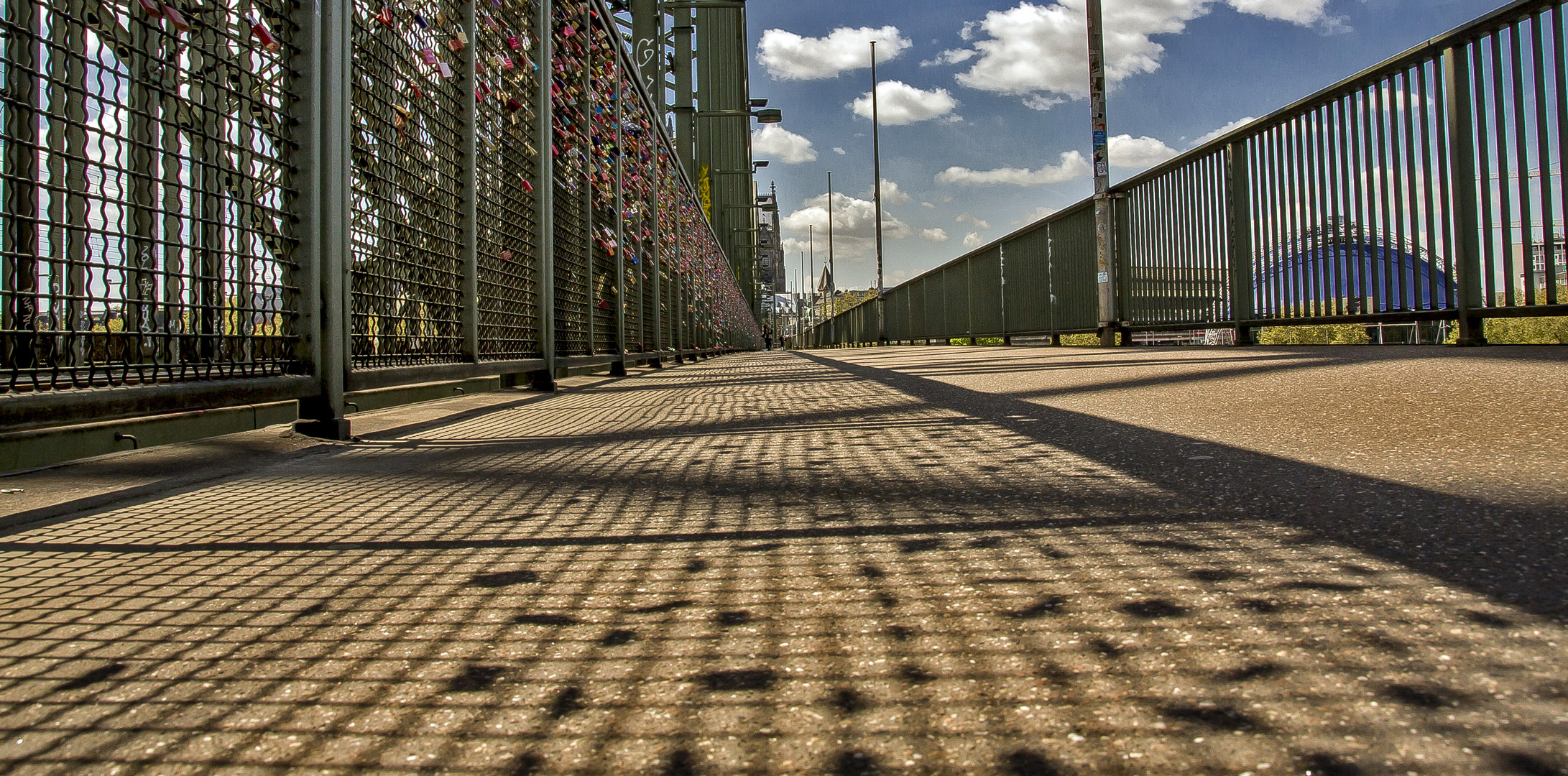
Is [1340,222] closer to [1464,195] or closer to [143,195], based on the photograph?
[1464,195]

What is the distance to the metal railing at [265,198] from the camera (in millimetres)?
1957

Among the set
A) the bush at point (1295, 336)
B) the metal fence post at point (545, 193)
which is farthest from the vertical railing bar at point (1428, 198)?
the metal fence post at point (545, 193)

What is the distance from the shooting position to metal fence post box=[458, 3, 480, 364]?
4082mm

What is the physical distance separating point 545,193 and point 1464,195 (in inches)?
242

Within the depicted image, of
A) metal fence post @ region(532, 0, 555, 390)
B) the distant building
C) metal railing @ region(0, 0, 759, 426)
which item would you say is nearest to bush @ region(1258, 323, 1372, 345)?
the distant building

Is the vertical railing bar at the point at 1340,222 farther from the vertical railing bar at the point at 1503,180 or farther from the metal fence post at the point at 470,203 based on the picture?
the metal fence post at the point at 470,203

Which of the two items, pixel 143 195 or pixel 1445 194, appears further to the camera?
pixel 1445 194

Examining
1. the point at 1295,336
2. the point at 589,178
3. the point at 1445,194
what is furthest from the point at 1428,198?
the point at 589,178

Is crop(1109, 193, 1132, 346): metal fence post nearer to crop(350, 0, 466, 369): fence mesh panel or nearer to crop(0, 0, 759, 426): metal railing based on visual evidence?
crop(0, 0, 759, 426): metal railing

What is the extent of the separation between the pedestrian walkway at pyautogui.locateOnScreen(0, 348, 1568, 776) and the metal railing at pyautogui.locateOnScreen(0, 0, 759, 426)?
1.53ft

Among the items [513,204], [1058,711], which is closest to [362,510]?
[1058,711]

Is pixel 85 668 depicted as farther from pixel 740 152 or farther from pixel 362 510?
pixel 740 152

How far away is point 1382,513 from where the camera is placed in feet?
4.73

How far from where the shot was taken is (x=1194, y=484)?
1773 mm
